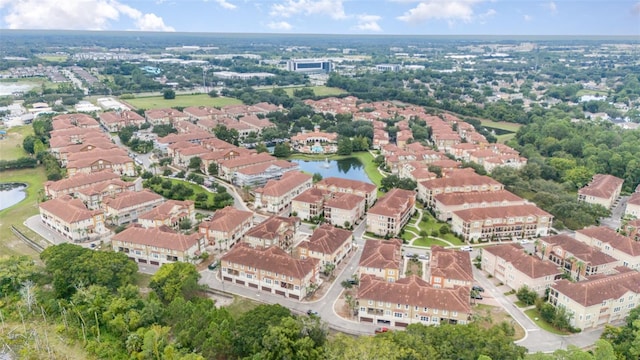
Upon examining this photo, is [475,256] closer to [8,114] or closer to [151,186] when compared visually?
[151,186]

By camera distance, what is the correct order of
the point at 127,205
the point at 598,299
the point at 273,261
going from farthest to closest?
1. the point at 127,205
2. the point at 273,261
3. the point at 598,299

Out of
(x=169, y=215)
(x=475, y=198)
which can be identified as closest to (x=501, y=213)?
(x=475, y=198)

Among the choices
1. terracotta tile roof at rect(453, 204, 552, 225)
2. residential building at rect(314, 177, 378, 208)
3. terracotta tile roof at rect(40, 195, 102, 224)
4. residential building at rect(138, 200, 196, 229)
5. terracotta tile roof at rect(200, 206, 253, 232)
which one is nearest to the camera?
terracotta tile roof at rect(200, 206, 253, 232)

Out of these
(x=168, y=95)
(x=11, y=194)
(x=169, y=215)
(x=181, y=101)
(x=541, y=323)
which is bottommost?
(x=541, y=323)

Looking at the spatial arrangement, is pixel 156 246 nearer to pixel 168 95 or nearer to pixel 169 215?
pixel 169 215

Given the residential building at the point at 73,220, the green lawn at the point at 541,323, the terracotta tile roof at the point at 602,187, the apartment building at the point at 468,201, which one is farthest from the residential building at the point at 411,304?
the terracotta tile roof at the point at 602,187

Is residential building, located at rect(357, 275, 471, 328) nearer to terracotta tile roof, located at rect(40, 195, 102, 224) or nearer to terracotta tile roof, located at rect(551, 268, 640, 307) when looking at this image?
terracotta tile roof, located at rect(551, 268, 640, 307)

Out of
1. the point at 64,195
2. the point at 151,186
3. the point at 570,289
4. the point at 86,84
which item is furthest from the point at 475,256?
the point at 86,84

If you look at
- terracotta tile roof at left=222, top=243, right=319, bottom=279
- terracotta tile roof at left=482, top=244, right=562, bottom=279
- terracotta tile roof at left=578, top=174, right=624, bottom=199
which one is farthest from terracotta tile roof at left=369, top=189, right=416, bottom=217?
terracotta tile roof at left=578, top=174, right=624, bottom=199
